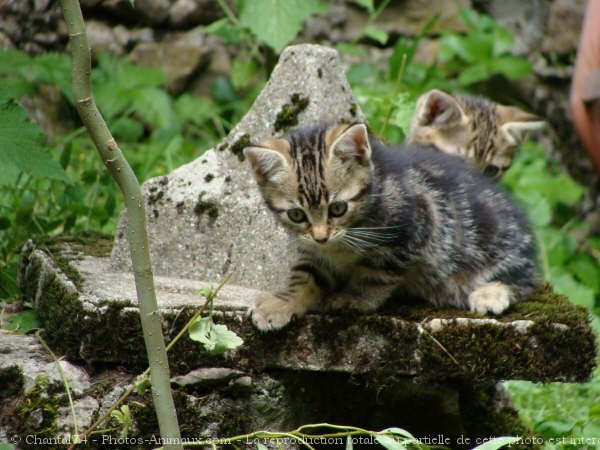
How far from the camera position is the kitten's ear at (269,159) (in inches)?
141

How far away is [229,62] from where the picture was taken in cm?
815

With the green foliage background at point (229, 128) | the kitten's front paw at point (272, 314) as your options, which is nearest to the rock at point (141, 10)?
the green foliage background at point (229, 128)

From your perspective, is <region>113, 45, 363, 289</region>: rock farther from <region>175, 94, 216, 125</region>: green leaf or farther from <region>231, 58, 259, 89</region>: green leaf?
<region>175, 94, 216, 125</region>: green leaf

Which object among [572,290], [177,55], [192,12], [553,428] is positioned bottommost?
[572,290]

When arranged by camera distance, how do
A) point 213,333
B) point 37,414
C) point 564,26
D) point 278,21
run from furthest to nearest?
point 564,26 → point 278,21 → point 37,414 → point 213,333

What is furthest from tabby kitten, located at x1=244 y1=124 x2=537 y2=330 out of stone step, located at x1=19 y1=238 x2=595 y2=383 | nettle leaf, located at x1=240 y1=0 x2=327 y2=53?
A: nettle leaf, located at x1=240 y1=0 x2=327 y2=53

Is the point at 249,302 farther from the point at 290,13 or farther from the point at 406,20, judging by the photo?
the point at 406,20

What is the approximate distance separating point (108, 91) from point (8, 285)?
112 inches

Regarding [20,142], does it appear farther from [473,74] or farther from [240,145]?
[473,74]

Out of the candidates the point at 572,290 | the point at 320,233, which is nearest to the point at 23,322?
the point at 320,233

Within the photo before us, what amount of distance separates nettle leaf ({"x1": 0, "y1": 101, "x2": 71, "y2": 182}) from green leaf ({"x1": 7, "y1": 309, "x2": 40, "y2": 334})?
2.32 ft

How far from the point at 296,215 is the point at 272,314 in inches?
17.2

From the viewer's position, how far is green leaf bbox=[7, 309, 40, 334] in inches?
152

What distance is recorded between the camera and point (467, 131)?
5.73 metres
